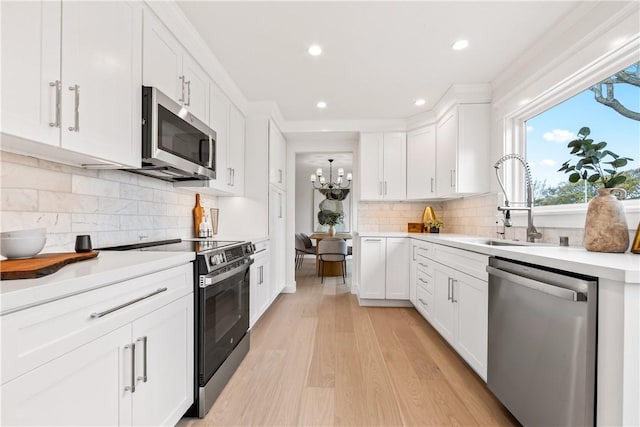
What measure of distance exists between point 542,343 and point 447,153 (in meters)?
2.52

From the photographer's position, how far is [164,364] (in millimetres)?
1311

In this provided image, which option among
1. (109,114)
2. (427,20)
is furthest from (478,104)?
(109,114)

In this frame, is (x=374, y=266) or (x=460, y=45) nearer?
(x=460, y=45)

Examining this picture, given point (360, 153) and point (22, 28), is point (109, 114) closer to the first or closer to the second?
point (22, 28)

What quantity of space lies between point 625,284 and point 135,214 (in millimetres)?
2529

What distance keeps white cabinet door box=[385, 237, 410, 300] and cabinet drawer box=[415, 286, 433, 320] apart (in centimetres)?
32

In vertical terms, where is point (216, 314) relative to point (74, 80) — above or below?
below

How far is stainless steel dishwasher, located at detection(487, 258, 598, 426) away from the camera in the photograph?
3.50ft

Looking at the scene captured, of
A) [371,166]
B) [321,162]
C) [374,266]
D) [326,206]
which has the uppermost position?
[321,162]

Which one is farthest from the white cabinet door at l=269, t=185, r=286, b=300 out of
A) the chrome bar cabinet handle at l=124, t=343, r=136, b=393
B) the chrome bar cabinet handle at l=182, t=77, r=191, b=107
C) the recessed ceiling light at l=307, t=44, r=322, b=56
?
the chrome bar cabinet handle at l=124, t=343, r=136, b=393

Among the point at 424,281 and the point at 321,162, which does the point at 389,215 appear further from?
the point at 321,162

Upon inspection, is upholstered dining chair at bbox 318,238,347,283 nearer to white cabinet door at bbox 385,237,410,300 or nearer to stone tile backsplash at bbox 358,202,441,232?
stone tile backsplash at bbox 358,202,441,232

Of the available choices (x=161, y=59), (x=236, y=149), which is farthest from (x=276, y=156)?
(x=161, y=59)

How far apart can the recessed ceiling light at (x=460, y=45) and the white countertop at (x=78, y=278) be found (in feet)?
8.20
